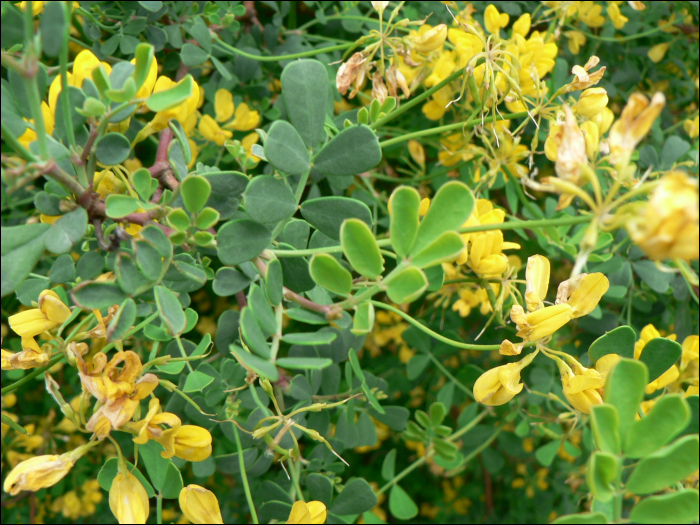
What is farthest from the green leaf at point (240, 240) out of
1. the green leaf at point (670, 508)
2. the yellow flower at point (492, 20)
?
the yellow flower at point (492, 20)

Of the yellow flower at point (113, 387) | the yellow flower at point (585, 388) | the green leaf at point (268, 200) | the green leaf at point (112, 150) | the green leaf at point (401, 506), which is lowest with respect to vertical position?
the green leaf at point (401, 506)

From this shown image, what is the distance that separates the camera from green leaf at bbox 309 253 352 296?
0.42 metres

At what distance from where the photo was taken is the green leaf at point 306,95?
501 mm

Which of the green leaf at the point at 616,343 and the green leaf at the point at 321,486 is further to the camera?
the green leaf at the point at 321,486

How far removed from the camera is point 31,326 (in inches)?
21.9

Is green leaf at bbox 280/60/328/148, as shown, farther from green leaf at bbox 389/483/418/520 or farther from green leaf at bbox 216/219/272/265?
green leaf at bbox 389/483/418/520

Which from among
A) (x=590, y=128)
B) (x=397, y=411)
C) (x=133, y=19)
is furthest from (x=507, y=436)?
(x=133, y=19)

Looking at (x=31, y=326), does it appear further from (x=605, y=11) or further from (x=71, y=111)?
(x=605, y=11)

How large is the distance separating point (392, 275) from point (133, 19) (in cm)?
65

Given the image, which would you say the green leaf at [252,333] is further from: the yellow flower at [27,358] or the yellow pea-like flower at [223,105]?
the yellow pea-like flower at [223,105]

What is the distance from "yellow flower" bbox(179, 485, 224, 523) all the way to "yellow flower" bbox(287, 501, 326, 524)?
0.22ft

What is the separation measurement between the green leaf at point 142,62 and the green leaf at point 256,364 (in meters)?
0.21

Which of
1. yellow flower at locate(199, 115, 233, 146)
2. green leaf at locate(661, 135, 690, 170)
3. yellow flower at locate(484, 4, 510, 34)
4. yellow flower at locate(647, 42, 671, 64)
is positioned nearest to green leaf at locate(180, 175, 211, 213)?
yellow flower at locate(199, 115, 233, 146)

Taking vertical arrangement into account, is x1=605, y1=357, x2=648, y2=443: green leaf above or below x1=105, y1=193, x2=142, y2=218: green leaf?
below
